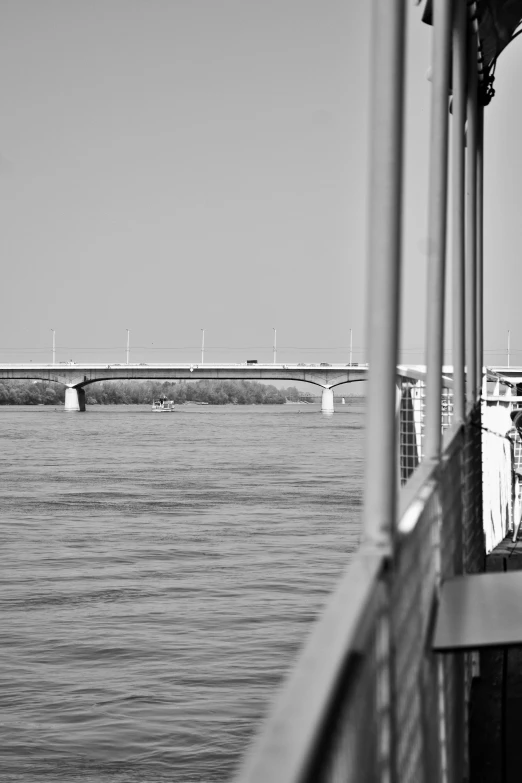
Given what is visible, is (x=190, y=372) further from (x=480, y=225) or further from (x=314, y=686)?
(x=314, y=686)

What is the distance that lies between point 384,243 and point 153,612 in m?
9.93

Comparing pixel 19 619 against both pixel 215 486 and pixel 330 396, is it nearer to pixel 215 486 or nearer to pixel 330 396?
pixel 215 486

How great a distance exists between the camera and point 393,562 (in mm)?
1538

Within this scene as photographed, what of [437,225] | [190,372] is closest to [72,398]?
[190,372]

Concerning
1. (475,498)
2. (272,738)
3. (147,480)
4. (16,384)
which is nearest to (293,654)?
(475,498)

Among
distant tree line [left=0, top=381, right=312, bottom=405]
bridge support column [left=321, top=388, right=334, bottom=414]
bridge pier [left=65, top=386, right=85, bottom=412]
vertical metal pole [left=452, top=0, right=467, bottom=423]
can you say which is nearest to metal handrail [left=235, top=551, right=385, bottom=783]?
vertical metal pole [left=452, top=0, right=467, bottom=423]

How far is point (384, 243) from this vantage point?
162 cm

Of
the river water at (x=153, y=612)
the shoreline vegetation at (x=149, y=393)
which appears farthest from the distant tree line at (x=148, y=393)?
the river water at (x=153, y=612)

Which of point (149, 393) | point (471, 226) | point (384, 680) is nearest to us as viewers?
point (384, 680)

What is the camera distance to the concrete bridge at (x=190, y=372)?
80000mm

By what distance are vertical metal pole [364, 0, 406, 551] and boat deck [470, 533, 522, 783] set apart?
1.62m

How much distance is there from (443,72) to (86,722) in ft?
19.5

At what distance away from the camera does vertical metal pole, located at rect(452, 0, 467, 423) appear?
404cm

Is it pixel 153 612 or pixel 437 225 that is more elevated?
pixel 437 225
